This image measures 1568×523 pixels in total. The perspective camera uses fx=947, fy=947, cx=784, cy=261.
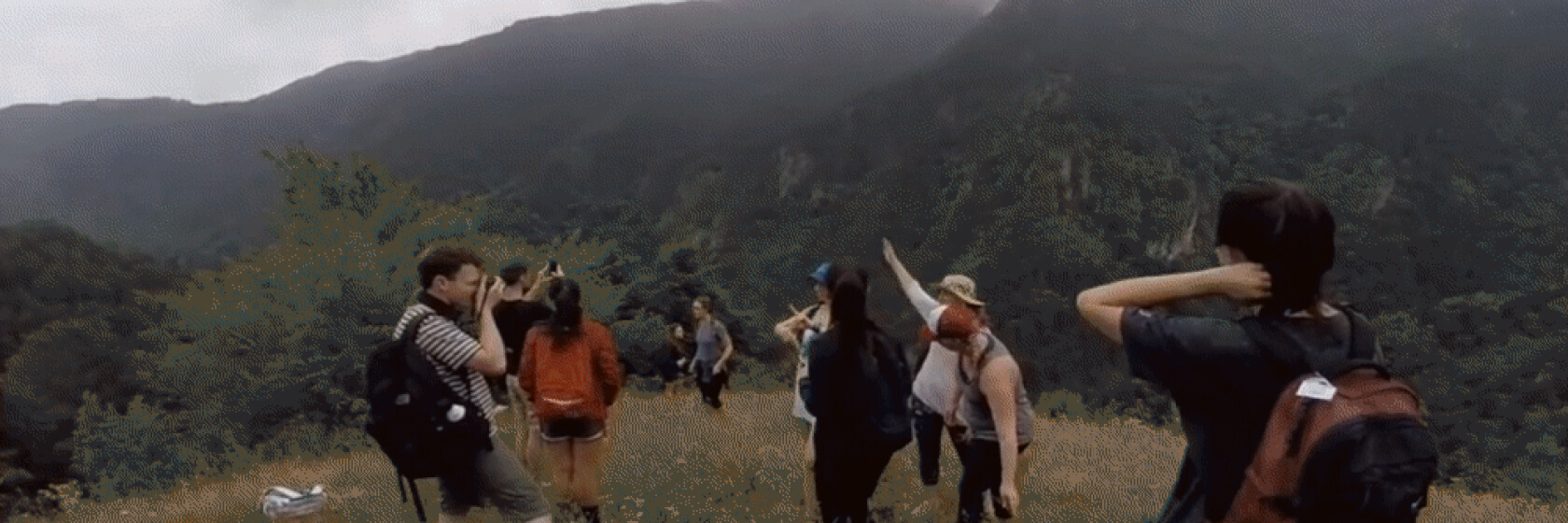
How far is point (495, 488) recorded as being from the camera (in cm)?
339

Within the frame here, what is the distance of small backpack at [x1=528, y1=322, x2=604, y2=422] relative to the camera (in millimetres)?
4672

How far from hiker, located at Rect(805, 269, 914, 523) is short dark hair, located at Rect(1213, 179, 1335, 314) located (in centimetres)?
189

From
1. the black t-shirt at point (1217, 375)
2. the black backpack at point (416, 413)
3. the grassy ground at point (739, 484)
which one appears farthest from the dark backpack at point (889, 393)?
the black t-shirt at point (1217, 375)

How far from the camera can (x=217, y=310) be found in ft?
63.3

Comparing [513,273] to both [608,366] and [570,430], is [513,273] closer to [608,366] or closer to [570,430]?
[608,366]

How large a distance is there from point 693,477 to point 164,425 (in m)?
26.8

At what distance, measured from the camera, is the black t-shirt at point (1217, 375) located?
1646 millimetres

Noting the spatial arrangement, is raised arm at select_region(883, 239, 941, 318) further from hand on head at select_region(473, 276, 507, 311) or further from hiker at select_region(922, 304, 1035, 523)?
hand on head at select_region(473, 276, 507, 311)

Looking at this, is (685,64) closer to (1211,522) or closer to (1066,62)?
(1066,62)

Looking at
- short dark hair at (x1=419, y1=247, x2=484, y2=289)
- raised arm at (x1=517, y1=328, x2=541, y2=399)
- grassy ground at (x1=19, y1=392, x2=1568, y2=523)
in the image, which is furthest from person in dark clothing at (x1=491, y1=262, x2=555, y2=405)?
short dark hair at (x1=419, y1=247, x2=484, y2=289)

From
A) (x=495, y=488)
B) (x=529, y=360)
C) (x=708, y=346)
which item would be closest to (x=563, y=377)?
(x=529, y=360)

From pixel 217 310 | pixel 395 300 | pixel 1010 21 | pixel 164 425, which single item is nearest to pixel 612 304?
pixel 395 300

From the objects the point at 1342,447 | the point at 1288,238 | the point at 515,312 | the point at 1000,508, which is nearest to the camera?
the point at 1342,447

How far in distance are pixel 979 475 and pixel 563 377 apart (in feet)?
6.71
